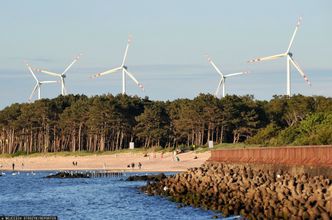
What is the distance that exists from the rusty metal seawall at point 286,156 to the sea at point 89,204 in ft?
19.0

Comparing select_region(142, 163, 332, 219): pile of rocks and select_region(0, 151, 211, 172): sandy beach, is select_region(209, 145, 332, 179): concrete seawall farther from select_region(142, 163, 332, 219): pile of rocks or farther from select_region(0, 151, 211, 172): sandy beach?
select_region(0, 151, 211, 172): sandy beach

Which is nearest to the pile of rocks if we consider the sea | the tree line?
the sea

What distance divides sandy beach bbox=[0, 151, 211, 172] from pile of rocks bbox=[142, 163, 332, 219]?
48470 mm

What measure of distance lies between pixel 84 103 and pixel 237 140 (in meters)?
37.9

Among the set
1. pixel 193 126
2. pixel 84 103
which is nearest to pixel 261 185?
pixel 193 126

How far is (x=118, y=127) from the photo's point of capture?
155 metres

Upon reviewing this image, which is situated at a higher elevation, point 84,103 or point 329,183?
point 84,103

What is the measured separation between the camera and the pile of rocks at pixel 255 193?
117 ft

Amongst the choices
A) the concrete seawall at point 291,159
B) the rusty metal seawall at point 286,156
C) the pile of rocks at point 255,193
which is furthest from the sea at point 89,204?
the rusty metal seawall at point 286,156

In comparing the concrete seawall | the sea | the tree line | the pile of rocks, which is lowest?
the sea

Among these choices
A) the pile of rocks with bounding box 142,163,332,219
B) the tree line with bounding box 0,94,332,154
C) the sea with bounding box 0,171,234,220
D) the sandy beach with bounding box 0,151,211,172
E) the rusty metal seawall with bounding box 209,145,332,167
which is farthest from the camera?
the tree line with bounding box 0,94,332,154

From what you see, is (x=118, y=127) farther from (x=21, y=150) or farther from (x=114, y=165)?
(x=21, y=150)

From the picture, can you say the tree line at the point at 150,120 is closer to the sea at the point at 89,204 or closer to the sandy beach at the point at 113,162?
the sandy beach at the point at 113,162

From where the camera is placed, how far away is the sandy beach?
116 metres
